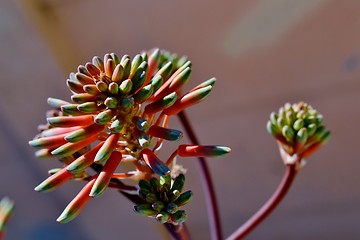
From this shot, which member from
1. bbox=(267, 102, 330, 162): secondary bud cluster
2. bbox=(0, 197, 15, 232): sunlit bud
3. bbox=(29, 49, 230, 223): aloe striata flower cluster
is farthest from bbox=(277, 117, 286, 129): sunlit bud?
bbox=(0, 197, 15, 232): sunlit bud

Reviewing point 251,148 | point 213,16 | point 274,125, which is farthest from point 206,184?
point 251,148

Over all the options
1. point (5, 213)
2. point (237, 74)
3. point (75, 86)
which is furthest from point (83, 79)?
point (237, 74)

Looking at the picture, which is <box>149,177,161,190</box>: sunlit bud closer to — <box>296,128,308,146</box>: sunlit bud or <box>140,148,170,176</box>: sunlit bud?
<box>140,148,170,176</box>: sunlit bud

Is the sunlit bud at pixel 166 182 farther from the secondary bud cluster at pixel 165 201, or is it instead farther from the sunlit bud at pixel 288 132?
the sunlit bud at pixel 288 132

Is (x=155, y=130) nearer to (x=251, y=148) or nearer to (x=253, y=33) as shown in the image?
(x=253, y=33)

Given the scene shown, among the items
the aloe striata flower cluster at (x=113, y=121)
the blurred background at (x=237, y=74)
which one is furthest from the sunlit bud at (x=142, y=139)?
the blurred background at (x=237, y=74)

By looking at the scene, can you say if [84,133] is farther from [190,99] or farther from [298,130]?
[298,130]
